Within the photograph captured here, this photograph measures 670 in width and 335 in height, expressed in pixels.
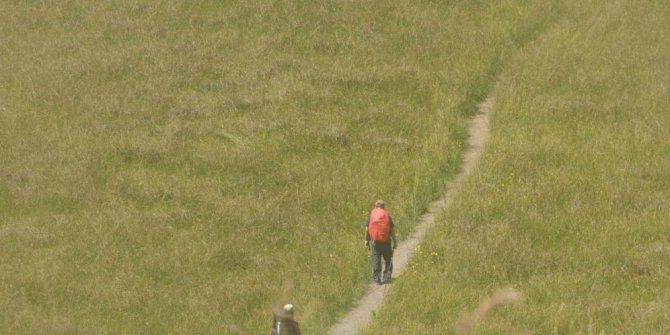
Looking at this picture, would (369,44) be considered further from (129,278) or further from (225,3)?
(129,278)

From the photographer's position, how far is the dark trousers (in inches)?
650

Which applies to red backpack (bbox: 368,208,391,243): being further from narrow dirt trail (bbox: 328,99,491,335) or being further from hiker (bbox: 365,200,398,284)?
narrow dirt trail (bbox: 328,99,491,335)

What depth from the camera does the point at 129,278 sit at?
17.4 m

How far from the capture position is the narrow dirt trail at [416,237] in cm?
1575

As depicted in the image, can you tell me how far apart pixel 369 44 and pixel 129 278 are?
14.4 meters

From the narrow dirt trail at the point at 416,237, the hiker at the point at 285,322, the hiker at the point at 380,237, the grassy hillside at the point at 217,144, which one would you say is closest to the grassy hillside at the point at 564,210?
the narrow dirt trail at the point at 416,237

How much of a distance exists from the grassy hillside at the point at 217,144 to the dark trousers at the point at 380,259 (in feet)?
1.14

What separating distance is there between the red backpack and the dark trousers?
0.60 ft

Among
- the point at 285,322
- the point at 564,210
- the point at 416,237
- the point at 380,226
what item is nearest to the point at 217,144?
the point at 416,237

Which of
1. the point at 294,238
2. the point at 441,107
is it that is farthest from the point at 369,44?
the point at 294,238

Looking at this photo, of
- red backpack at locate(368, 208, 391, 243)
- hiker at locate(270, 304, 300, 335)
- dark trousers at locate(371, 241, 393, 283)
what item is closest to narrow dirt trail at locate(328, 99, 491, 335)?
dark trousers at locate(371, 241, 393, 283)

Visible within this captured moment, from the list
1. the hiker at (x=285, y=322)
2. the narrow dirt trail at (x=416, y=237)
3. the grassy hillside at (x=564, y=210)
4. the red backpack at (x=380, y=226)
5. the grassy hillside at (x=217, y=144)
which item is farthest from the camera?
the grassy hillside at (x=217, y=144)

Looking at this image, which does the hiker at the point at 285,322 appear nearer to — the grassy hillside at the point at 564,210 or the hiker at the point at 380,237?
the grassy hillside at the point at 564,210

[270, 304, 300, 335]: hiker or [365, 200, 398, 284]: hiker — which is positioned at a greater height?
[365, 200, 398, 284]: hiker
